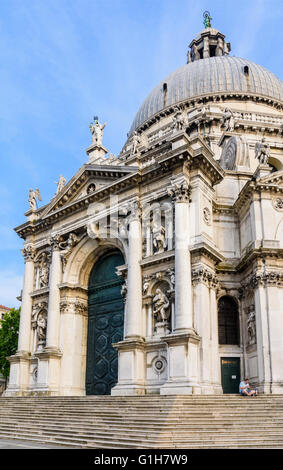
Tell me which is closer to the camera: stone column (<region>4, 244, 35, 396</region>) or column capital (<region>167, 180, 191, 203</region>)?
column capital (<region>167, 180, 191, 203</region>)

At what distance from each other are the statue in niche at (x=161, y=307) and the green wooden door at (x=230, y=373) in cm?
361

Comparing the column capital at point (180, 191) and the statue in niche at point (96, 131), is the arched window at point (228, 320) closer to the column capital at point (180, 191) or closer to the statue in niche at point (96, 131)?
the column capital at point (180, 191)

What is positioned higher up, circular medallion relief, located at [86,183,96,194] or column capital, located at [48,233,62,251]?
circular medallion relief, located at [86,183,96,194]

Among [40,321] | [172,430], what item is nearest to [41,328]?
[40,321]

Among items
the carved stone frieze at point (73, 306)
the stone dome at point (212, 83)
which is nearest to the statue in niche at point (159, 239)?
the carved stone frieze at point (73, 306)

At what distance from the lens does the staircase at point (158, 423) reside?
12.4 meters

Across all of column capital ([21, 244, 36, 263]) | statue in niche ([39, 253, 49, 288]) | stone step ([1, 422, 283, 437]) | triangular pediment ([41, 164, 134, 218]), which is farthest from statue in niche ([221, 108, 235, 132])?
stone step ([1, 422, 283, 437])

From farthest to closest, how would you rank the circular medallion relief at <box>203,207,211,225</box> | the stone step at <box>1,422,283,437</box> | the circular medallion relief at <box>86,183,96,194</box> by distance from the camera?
the circular medallion relief at <box>86,183,96,194</box>, the circular medallion relief at <box>203,207,211,225</box>, the stone step at <box>1,422,283,437</box>

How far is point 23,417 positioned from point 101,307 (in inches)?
314

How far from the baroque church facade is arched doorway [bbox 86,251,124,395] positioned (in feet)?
0.27

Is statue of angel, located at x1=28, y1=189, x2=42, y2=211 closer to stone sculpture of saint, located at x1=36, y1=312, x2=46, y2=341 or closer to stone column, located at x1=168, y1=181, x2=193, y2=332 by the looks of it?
stone sculpture of saint, located at x1=36, y1=312, x2=46, y2=341

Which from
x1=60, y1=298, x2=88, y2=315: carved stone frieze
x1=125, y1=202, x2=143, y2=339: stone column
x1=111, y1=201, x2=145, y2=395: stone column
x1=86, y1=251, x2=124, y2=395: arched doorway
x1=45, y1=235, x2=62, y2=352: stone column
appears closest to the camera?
x1=111, y1=201, x2=145, y2=395: stone column

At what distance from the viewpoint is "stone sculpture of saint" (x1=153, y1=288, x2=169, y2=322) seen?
66.9ft

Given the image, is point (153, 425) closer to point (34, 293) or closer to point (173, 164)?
point (173, 164)
